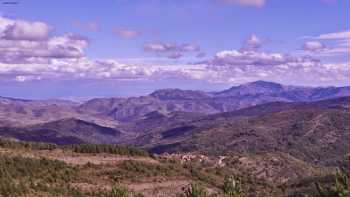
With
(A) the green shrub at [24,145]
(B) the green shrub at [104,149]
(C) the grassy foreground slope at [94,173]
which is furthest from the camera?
(B) the green shrub at [104,149]

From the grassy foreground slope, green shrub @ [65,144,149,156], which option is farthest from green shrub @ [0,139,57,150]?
green shrub @ [65,144,149,156]

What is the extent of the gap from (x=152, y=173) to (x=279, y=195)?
2734 cm

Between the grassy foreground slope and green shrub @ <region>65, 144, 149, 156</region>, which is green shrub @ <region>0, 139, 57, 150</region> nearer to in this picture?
the grassy foreground slope

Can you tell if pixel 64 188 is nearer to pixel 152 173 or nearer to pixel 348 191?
pixel 152 173

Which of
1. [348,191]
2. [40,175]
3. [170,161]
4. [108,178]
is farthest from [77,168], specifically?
[348,191]

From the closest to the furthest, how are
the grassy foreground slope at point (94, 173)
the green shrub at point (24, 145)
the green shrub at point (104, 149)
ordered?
the grassy foreground slope at point (94, 173) → the green shrub at point (24, 145) → the green shrub at point (104, 149)

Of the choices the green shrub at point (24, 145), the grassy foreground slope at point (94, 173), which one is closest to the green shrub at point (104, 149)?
the grassy foreground slope at point (94, 173)

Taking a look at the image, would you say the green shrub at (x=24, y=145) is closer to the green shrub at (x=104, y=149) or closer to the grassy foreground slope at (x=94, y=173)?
the grassy foreground slope at (x=94, y=173)

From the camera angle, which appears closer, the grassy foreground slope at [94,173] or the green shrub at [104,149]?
the grassy foreground slope at [94,173]

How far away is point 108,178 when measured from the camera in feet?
365

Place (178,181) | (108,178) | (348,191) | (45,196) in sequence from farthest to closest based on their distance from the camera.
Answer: (178,181), (108,178), (45,196), (348,191)

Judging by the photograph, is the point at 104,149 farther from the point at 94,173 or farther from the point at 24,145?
the point at 94,173

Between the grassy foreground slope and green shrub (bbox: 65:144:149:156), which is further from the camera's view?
green shrub (bbox: 65:144:149:156)

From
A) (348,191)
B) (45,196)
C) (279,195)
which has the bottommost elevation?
(279,195)
